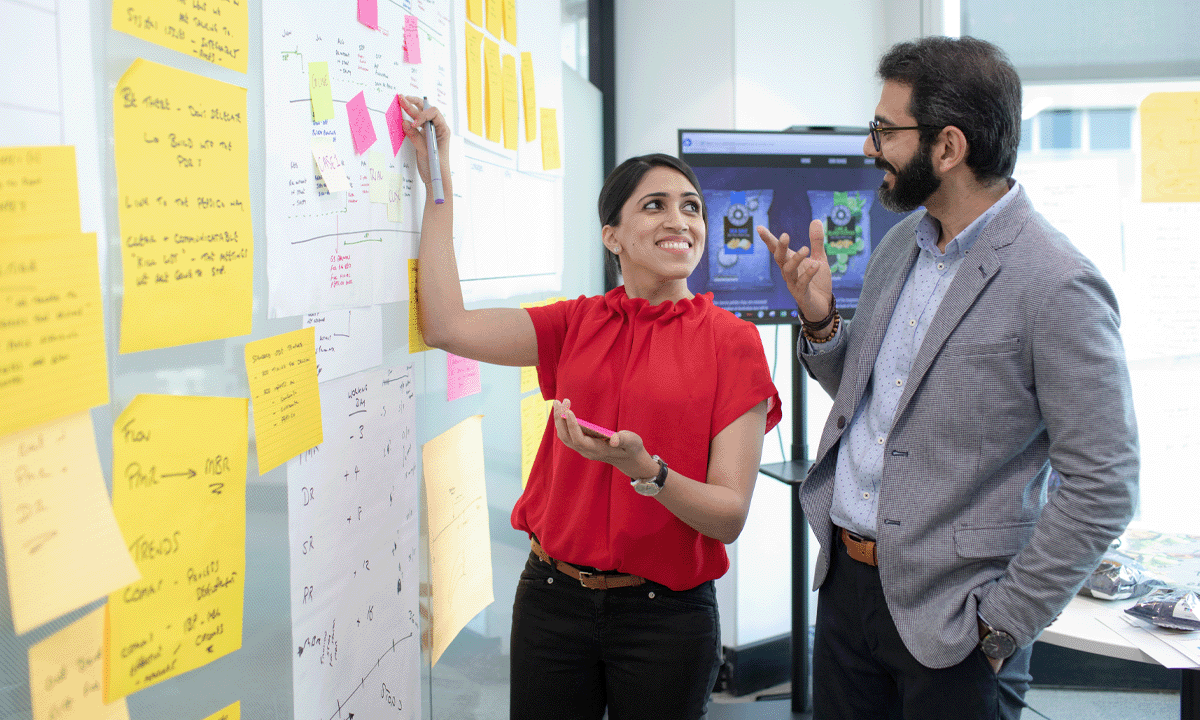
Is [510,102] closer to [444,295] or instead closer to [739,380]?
[444,295]

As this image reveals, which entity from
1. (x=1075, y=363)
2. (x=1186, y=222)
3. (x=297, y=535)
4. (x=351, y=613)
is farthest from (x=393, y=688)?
(x=1186, y=222)

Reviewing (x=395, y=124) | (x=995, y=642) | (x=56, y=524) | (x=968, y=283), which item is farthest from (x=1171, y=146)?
(x=56, y=524)

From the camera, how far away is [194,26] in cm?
93

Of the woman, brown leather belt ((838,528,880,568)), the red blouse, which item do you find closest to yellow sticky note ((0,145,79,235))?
the woman

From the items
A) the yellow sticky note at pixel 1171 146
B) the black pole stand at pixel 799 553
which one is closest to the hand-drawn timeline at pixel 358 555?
the black pole stand at pixel 799 553

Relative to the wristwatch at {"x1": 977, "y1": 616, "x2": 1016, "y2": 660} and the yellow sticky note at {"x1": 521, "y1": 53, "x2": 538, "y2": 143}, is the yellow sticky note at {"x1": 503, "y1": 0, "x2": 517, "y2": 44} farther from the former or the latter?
the wristwatch at {"x1": 977, "y1": 616, "x2": 1016, "y2": 660}

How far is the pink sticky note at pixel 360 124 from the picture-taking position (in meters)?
1.28

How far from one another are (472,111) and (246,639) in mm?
1208

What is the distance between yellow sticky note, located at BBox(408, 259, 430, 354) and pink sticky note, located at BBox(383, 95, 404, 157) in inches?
8.5

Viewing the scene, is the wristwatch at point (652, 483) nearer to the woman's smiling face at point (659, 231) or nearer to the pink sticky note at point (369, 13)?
the woman's smiling face at point (659, 231)

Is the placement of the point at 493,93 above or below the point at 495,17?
below

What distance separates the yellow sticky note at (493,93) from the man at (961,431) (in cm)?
80

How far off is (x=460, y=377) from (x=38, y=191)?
44.0 inches

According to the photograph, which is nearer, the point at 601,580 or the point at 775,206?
the point at 601,580
